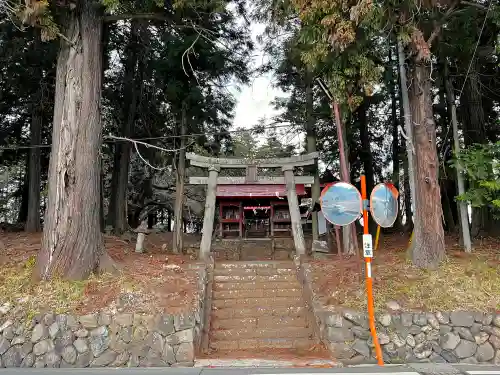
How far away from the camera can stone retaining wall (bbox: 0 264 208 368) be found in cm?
643

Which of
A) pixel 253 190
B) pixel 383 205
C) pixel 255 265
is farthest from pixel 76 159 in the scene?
pixel 253 190


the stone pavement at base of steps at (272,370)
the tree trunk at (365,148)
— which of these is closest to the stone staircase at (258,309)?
the stone pavement at base of steps at (272,370)

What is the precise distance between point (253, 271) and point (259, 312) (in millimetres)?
1479

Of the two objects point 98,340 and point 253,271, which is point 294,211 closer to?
point 253,271

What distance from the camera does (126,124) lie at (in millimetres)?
15250

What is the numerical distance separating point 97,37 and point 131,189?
12.9 m

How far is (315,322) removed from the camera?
24.1ft

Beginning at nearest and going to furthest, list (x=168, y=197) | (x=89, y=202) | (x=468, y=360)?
(x=468, y=360), (x=89, y=202), (x=168, y=197)

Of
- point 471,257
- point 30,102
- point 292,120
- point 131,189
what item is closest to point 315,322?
point 471,257

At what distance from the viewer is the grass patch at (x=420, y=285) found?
697 centimetres

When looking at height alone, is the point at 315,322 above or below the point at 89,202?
below

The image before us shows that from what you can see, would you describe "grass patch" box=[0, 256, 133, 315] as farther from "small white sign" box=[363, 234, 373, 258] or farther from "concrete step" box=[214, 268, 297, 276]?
"small white sign" box=[363, 234, 373, 258]

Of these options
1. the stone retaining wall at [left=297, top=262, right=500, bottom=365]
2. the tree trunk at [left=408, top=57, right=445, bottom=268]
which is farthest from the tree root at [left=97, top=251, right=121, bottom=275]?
the tree trunk at [left=408, top=57, right=445, bottom=268]

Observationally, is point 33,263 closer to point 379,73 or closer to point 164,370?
point 164,370
